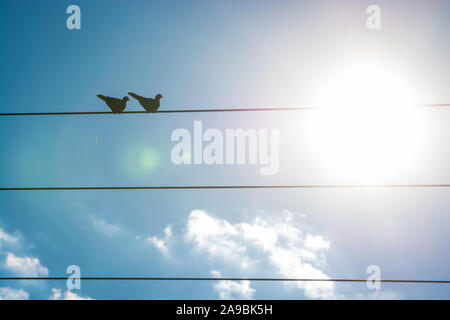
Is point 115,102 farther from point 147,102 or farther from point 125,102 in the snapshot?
point 147,102

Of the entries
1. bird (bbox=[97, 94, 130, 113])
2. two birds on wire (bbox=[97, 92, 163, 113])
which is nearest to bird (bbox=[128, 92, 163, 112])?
two birds on wire (bbox=[97, 92, 163, 113])

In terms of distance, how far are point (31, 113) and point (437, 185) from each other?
13.2 feet

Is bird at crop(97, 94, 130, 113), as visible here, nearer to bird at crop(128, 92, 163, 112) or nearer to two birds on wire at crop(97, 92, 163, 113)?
two birds on wire at crop(97, 92, 163, 113)

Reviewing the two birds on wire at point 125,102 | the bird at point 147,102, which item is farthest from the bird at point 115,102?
the bird at point 147,102

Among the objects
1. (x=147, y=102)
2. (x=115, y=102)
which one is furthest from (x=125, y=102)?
(x=147, y=102)

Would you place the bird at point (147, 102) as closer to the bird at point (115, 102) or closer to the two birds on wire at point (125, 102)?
the two birds on wire at point (125, 102)
